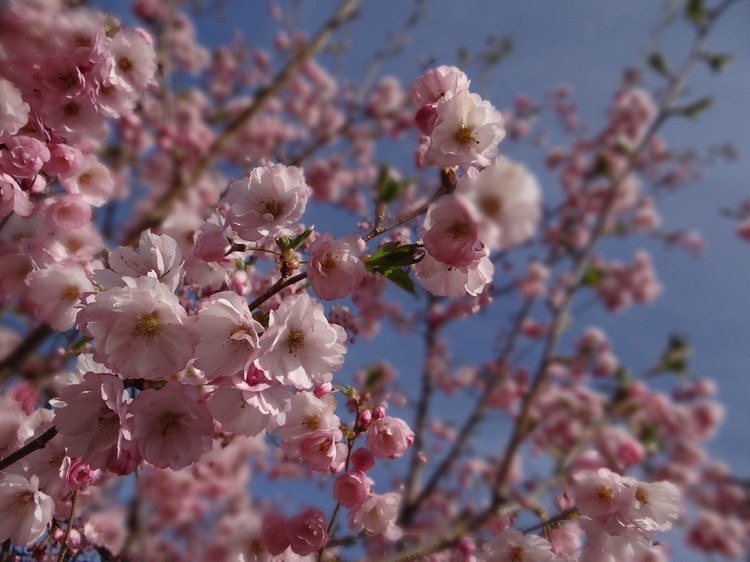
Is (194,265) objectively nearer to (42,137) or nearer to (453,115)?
(42,137)

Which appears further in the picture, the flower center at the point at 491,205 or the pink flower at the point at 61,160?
the pink flower at the point at 61,160

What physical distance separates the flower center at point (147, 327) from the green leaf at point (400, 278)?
0.56 metres

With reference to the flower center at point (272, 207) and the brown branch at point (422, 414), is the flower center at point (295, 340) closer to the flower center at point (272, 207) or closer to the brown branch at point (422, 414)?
the flower center at point (272, 207)

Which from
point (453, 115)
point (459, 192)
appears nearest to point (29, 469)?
point (459, 192)

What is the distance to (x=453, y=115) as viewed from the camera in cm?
144

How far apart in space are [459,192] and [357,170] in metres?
9.33

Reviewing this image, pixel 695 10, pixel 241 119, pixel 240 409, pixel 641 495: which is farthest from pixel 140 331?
pixel 695 10

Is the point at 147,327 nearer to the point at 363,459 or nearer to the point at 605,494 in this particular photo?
the point at 363,459

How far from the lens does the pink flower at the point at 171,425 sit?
4.04ft

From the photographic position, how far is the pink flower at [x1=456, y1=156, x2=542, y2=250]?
0.99 meters

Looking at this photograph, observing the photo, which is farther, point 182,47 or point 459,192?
point 182,47

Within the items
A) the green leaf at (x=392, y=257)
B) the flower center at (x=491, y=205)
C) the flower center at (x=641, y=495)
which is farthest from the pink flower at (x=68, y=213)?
the flower center at (x=641, y=495)

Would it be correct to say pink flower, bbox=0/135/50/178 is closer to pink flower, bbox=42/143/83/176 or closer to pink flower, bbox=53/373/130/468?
pink flower, bbox=42/143/83/176

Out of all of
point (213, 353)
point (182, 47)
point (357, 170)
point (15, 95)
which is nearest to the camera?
point (213, 353)
